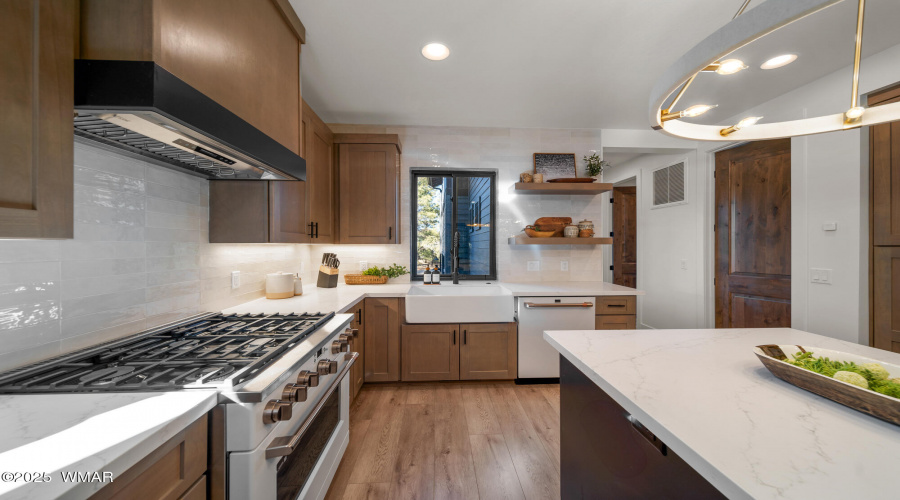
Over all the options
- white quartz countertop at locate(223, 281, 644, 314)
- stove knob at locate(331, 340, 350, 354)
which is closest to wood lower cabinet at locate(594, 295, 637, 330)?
white quartz countertop at locate(223, 281, 644, 314)

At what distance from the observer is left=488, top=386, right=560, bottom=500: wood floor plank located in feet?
5.25

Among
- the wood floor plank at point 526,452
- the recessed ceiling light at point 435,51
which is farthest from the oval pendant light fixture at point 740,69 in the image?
the wood floor plank at point 526,452

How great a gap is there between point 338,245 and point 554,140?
2.47 meters

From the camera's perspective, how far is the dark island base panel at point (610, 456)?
72 centimetres

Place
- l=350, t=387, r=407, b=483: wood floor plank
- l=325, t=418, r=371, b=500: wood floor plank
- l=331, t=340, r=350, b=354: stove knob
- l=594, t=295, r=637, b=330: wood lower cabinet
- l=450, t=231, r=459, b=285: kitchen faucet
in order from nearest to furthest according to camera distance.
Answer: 1. l=331, t=340, r=350, b=354: stove knob
2. l=325, t=418, r=371, b=500: wood floor plank
3. l=350, t=387, r=407, b=483: wood floor plank
4. l=594, t=295, r=637, b=330: wood lower cabinet
5. l=450, t=231, r=459, b=285: kitchen faucet

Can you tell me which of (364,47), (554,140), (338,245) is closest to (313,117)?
(364,47)

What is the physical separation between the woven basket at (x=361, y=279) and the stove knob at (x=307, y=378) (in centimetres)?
185

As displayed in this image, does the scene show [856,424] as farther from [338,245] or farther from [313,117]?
[338,245]

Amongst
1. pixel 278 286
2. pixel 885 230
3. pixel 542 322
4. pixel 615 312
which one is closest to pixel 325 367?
pixel 278 286

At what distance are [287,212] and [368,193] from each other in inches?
41.2

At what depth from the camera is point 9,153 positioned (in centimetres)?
61

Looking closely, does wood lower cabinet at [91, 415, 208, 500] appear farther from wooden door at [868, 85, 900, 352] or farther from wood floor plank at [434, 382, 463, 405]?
wooden door at [868, 85, 900, 352]

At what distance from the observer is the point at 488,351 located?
2703 mm

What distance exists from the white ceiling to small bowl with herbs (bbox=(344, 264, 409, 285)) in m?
1.47
